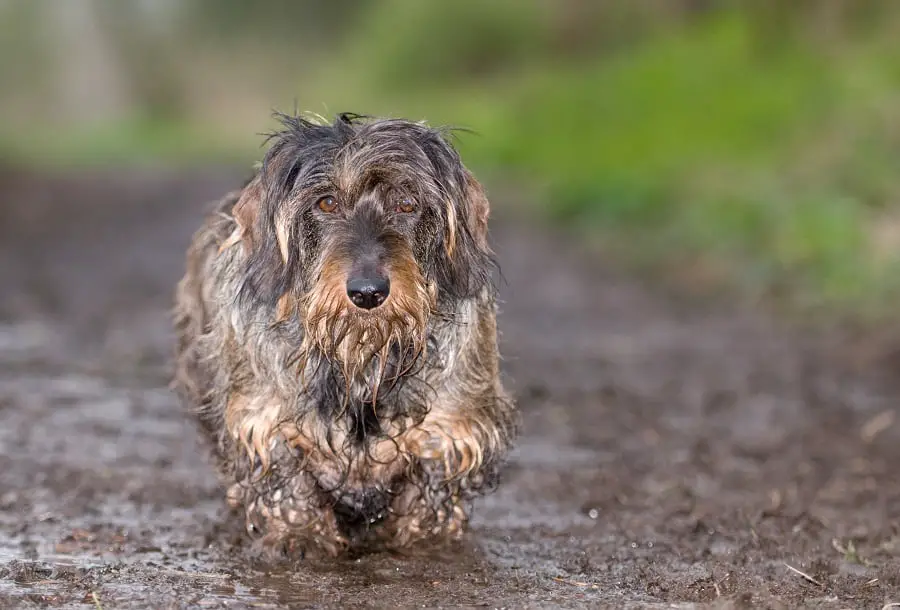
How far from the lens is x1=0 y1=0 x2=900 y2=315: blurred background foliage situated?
14695 mm

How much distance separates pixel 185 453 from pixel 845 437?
149 inches

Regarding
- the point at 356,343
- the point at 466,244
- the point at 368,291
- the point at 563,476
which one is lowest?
the point at 563,476

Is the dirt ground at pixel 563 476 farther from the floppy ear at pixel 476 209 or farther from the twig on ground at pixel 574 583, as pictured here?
the floppy ear at pixel 476 209

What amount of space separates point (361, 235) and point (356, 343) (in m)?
0.43

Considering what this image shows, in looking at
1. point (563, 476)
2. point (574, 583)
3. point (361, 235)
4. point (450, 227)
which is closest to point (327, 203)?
point (361, 235)

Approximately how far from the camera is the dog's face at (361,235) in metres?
4.87

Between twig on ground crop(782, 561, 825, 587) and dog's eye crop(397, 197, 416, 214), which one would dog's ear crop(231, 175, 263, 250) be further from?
twig on ground crop(782, 561, 825, 587)

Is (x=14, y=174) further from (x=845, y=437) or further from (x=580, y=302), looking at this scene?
(x=845, y=437)

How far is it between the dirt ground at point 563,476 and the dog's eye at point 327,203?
135cm

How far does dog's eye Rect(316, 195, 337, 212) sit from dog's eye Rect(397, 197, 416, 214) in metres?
0.24

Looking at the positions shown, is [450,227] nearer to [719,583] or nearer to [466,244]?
[466,244]

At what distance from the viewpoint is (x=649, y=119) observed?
2295cm

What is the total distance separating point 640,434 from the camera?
8.33 meters

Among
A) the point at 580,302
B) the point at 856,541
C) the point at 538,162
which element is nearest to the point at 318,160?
the point at 856,541
